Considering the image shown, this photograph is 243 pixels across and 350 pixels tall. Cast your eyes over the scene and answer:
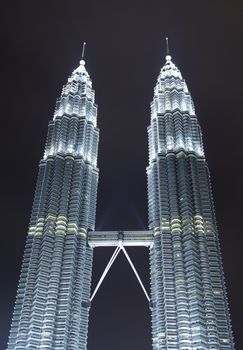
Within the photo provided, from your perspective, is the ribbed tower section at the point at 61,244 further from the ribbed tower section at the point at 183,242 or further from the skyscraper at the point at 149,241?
the ribbed tower section at the point at 183,242

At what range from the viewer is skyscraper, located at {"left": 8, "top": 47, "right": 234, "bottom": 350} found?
422ft

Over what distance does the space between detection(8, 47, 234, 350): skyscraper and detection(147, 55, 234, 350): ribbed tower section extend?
292 mm

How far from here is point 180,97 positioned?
635ft

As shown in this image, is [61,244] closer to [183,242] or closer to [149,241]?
[149,241]

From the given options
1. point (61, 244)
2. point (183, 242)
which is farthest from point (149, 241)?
point (61, 244)

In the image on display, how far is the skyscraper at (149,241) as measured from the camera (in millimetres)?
128500

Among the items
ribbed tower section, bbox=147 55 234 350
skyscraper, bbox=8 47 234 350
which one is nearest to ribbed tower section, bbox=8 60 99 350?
skyscraper, bbox=8 47 234 350

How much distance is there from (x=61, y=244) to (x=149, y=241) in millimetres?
29416

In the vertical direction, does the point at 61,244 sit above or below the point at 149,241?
below

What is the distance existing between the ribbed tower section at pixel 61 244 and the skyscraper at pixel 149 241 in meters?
0.31

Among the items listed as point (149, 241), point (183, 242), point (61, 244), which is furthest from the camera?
point (149, 241)

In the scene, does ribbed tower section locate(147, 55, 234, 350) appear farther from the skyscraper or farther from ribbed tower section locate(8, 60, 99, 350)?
ribbed tower section locate(8, 60, 99, 350)

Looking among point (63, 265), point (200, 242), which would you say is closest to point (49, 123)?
point (63, 265)

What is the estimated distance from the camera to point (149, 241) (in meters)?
155
